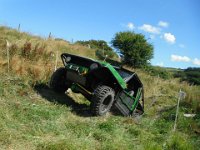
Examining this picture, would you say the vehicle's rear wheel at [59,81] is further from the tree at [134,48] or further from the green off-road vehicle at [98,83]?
the tree at [134,48]

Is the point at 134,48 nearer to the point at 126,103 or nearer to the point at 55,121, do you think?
the point at 126,103

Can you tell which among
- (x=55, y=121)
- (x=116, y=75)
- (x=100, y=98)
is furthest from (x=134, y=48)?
(x=55, y=121)

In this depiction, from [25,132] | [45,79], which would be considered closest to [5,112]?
[25,132]

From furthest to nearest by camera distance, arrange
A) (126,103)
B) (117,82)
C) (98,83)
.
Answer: (126,103) < (98,83) < (117,82)

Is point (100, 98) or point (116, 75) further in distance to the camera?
point (116, 75)

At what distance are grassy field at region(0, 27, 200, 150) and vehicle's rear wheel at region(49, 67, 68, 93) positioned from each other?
0.21m

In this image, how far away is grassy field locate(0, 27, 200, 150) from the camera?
7.18m

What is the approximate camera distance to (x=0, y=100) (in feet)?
29.0

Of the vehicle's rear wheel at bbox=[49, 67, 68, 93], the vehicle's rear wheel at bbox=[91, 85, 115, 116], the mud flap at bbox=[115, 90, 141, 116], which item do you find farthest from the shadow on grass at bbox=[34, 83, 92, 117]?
the mud flap at bbox=[115, 90, 141, 116]

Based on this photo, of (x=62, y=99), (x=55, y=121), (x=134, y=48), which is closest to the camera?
(x=55, y=121)

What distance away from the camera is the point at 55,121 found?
8445mm

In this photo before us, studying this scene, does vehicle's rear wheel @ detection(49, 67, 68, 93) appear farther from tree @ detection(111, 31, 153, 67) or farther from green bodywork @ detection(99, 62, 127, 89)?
tree @ detection(111, 31, 153, 67)

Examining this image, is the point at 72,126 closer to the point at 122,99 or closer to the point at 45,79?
the point at 122,99

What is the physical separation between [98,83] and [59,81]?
1419 millimetres
